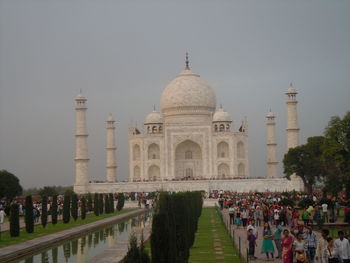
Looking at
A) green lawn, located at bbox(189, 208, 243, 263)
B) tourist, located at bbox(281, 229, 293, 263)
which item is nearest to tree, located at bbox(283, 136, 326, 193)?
green lawn, located at bbox(189, 208, 243, 263)

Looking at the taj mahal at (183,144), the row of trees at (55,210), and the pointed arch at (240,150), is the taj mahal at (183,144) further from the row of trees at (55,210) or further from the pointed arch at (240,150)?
the row of trees at (55,210)

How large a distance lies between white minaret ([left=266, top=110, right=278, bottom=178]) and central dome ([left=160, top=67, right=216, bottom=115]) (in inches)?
175

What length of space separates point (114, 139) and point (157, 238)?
1376 inches

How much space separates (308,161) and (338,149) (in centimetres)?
1201

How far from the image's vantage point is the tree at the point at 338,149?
764 inches

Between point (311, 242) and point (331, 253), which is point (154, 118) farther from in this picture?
point (331, 253)

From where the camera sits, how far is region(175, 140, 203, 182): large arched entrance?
40.7 m

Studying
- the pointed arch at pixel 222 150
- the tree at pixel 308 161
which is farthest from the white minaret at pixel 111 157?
the tree at pixel 308 161

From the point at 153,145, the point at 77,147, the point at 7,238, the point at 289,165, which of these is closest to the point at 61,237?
the point at 7,238

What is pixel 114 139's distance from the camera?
Answer: 4175 cm

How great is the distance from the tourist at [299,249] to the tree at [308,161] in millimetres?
22177

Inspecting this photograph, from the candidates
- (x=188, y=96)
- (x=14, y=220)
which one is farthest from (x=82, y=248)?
(x=188, y=96)

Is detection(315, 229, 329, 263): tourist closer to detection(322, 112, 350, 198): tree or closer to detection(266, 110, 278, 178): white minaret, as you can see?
detection(322, 112, 350, 198): tree

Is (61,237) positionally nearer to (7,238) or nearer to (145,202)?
(7,238)
